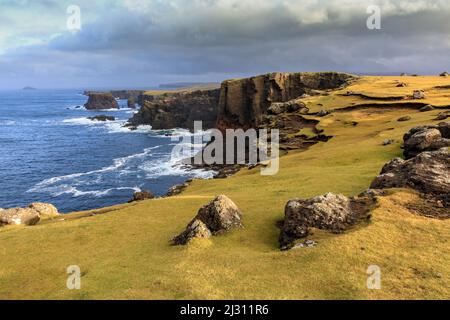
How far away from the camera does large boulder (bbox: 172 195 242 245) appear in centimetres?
2242

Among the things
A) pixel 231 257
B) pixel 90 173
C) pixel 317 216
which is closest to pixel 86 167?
pixel 90 173

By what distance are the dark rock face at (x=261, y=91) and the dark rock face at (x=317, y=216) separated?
359ft

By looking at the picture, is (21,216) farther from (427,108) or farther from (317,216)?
(427,108)

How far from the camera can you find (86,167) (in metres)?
113

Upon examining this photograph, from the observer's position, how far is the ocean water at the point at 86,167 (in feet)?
279

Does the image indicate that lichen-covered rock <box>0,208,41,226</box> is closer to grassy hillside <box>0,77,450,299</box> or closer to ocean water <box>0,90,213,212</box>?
grassy hillside <box>0,77,450,299</box>

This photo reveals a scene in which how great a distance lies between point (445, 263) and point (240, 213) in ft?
37.9

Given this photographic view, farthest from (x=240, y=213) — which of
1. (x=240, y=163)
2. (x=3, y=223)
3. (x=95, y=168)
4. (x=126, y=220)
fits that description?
(x=95, y=168)

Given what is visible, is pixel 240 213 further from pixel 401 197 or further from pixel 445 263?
pixel 445 263

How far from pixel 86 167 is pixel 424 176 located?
101 meters

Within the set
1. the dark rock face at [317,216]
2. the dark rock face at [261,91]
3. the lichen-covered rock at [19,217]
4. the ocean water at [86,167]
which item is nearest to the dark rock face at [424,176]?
the dark rock face at [317,216]

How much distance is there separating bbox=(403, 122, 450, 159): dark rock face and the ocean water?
5509cm

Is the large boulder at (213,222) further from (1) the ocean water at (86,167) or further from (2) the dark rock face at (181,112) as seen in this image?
(2) the dark rock face at (181,112)

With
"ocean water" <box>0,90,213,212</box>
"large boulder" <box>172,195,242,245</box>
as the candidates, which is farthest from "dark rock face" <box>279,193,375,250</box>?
"ocean water" <box>0,90,213,212</box>
